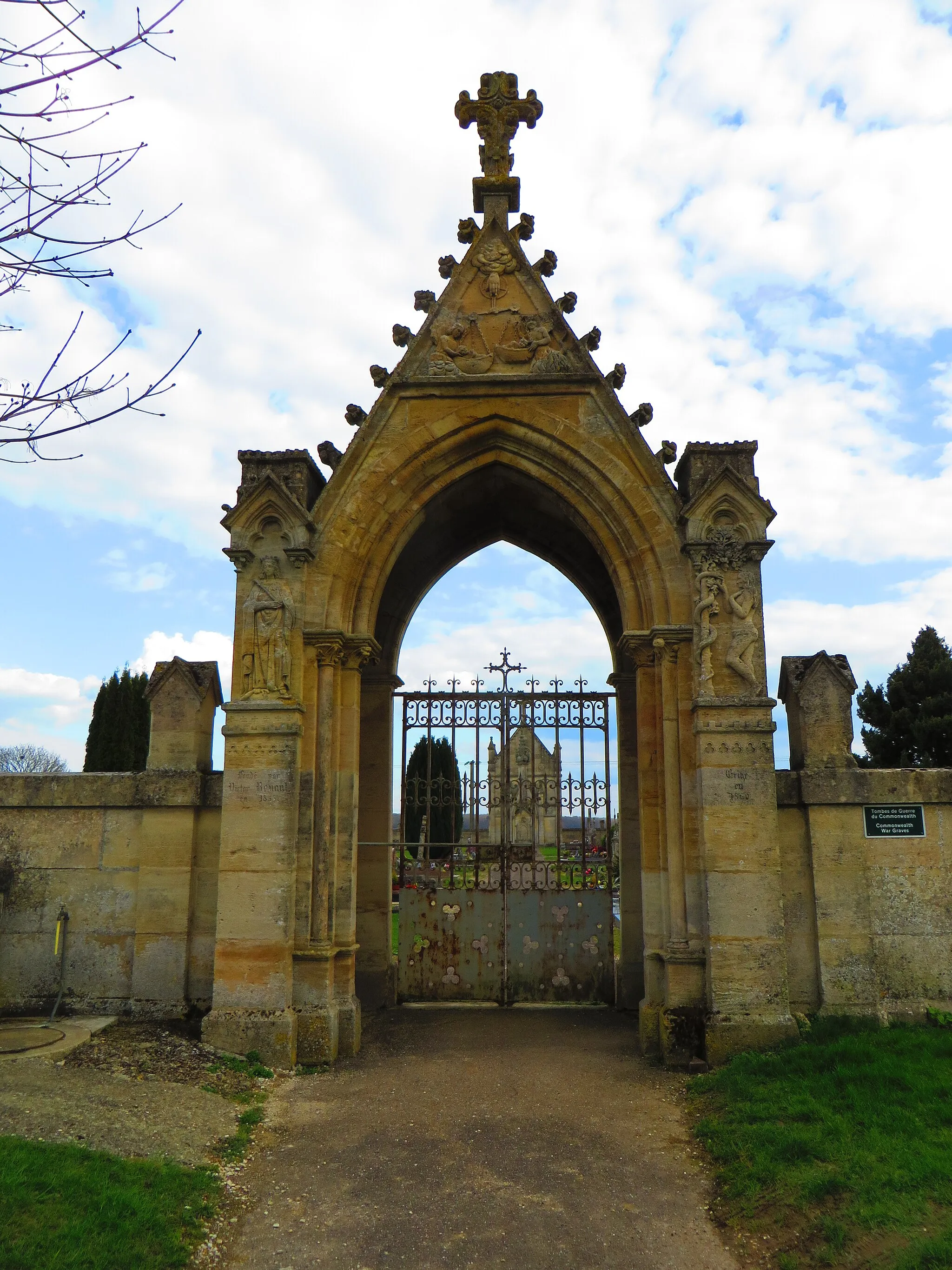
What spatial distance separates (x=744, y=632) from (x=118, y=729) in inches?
691

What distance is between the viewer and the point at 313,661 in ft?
27.3

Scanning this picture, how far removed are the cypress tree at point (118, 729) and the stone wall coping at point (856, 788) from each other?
1678 centimetres

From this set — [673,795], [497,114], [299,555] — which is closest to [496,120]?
[497,114]

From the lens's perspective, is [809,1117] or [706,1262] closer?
[706,1262]

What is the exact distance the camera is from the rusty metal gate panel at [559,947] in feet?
32.4

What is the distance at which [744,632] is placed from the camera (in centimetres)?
793

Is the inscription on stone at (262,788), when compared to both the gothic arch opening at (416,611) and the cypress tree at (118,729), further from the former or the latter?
the cypress tree at (118,729)

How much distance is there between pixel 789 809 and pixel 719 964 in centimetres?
154

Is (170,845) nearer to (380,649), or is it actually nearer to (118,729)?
(380,649)

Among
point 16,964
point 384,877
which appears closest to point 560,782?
point 384,877

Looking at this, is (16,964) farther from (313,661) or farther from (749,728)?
(749,728)

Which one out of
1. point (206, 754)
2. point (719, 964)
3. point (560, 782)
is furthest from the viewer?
point (560, 782)

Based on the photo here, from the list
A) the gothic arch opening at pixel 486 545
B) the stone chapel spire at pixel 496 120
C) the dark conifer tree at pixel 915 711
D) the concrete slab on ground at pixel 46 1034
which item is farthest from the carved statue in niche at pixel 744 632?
the dark conifer tree at pixel 915 711

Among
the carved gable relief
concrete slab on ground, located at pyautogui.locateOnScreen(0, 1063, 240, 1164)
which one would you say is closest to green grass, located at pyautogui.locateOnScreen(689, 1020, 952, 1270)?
concrete slab on ground, located at pyautogui.locateOnScreen(0, 1063, 240, 1164)
